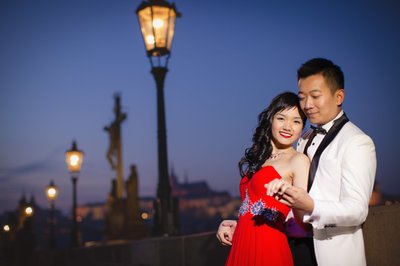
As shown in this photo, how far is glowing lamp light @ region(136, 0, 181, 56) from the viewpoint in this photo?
8531 mm

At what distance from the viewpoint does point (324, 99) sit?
3117 mm

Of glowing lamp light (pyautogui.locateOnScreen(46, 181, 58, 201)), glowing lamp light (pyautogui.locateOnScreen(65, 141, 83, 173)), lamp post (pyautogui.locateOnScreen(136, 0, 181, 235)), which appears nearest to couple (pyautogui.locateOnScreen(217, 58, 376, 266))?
lamp post (pyautogui.locateOnScreen(136, 0, 181, 235))

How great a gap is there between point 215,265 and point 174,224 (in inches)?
72.9

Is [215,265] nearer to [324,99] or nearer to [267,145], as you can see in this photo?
[267,145]

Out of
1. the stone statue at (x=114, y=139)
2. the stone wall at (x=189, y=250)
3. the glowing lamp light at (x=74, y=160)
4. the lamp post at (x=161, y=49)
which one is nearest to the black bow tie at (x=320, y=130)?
the stone wall at (x=189, y=250)

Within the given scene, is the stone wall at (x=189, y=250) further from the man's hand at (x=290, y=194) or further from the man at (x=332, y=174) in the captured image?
the man's hand at (x=290, y=194)

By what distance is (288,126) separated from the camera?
3.63 meters

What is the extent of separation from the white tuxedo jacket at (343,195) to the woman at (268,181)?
32 centimetres

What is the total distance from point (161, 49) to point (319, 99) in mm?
5950

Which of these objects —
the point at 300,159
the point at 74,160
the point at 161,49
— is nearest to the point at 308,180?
the point at 300,159

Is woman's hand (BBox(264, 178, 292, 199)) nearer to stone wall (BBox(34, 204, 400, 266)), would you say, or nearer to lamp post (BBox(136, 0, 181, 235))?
stone wall (BBox(34, 204, 400, 266))

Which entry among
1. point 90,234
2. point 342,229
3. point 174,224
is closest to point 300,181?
point 342,229

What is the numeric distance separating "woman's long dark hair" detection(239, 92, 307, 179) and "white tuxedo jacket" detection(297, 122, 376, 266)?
27.6 inches

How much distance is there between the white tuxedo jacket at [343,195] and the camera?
2582mm
